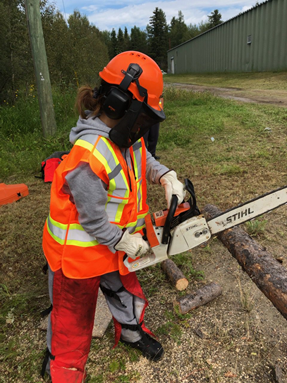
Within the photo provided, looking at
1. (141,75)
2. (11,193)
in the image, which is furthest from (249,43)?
(141,75)

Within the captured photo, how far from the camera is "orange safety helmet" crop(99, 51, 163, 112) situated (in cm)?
136

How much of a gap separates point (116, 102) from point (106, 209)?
543 millimetres

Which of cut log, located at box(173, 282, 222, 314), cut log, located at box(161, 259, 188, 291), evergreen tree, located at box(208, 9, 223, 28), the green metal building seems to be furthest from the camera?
evergreen tree, located at box(208, 9, 223, 28)

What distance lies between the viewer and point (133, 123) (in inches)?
53.8

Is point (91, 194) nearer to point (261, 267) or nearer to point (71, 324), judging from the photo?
point (71, 324)

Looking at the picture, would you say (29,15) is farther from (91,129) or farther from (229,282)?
(229,282)

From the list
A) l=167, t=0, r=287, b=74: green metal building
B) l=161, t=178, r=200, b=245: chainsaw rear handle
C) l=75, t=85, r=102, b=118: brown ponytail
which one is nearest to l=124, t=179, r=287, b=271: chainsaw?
l=161, t=178, r=200, b=245: chainsaw rear handle

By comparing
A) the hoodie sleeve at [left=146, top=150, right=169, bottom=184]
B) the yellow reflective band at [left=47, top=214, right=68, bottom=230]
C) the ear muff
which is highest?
the ear muff

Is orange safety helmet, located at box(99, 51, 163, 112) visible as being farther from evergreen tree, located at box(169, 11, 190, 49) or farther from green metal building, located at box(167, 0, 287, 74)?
evergreen tree, located at box(169, 11, 190, 49)

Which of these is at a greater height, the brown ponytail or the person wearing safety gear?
the brown ponytail

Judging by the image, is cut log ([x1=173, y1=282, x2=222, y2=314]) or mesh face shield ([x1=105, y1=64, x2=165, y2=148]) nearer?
mesh face shield ([x1=105, y1=64, x2=165, y2=148])

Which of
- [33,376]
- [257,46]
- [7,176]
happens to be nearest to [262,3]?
[257,46]

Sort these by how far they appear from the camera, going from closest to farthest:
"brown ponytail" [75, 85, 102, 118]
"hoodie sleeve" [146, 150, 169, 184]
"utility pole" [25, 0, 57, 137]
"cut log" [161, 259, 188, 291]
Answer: "brown ponytail" [75, 85, 102, 118]
"hoodie sleeve" [146, 150, 169, 184]
"cut log" [161, 259, 188, 291]
"utility pole" [25, 0, 57, 137]

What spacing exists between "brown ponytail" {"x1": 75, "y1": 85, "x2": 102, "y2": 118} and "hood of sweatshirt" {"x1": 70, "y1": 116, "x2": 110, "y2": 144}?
63 mm
